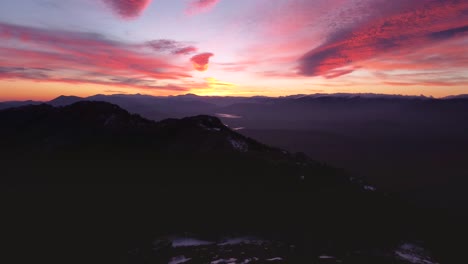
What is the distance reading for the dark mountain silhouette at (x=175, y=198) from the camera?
1673 inches

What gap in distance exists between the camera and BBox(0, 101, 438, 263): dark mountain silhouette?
42.5m

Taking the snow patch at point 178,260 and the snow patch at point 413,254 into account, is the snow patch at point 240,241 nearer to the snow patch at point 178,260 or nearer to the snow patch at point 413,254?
the snow patch at point 178,260

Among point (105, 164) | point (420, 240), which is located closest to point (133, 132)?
point (105, 164)

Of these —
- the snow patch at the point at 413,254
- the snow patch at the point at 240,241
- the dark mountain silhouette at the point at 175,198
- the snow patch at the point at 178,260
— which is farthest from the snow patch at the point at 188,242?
the snow patch at the point at 413,254

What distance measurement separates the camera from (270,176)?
6219cm

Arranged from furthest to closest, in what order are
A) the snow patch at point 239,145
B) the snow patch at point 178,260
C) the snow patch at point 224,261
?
the snow patch at point 239,145 < the snow patch at point 178,260 < the snow patch at point 224,261

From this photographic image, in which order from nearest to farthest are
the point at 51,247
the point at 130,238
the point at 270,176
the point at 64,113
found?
the point at 51,247
the point at 130,238
the point at 270,176
the point at 64,113

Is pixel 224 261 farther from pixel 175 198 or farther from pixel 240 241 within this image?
pixel 175 198

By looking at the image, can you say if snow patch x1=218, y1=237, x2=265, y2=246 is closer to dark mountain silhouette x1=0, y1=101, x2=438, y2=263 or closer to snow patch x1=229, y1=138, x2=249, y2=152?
dark mountain silhouette x1=0, y1=101, x2=438, y2=263

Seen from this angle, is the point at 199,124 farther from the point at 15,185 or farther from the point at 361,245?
the point at 361,245

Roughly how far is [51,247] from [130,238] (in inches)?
378

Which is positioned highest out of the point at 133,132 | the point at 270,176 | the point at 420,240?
the point at 133,132

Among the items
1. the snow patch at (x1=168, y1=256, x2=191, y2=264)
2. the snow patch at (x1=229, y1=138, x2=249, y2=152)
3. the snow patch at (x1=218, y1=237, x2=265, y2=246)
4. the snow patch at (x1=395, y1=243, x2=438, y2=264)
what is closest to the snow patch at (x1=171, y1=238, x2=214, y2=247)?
the snow patch at (x1=218, y1=237, x2=265, y2=246)

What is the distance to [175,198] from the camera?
5600cm
